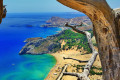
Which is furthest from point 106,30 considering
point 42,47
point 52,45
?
point 42,47

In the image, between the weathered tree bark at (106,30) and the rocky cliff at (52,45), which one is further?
the rocky cliff at (52,45)

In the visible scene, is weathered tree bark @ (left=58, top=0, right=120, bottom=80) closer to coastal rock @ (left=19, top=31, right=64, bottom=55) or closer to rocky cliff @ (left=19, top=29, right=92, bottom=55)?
rocky cliff @ (left=19, top=29, right=92, bottom=55)

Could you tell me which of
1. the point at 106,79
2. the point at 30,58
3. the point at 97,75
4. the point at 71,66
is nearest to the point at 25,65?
the point at 30,58

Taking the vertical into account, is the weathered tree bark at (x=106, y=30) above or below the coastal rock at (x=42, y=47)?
above

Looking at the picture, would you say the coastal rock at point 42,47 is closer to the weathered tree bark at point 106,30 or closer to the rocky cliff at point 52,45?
the rocky cliff at point 52,45

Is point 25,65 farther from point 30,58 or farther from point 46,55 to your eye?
point 46,55

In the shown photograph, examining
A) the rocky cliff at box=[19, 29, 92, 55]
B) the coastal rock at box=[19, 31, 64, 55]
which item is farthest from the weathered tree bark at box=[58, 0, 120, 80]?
the coastal rock at box=[19, 31, 64, 55]

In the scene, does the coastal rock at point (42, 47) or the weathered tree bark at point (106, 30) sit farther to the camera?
the coastal rock at point (42, 47)

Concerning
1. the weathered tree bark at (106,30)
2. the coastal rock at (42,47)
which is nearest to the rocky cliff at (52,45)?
the coastal rock at (42,47)
